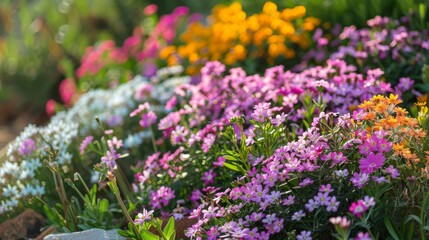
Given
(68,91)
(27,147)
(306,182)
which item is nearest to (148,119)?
(27,147)

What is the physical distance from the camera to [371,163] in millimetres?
2504

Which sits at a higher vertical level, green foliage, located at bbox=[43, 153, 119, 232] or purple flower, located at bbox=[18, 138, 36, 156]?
purple flower, located at bbox=[18, 138, 36, 156]

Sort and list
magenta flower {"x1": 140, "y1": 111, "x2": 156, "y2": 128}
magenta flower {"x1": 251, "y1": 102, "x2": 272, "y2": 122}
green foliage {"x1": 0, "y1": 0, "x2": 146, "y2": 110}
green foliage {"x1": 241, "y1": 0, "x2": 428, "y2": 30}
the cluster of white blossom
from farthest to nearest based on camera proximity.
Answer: green foliage {"x1": 0, "y1": 0, "x2": 146, "y2": 110}
green foliage {"x1": 241, "y1": 0, "x2": 428, "y2": 30}
the cluster of white blossom
magenta flower {"x1": 140, "y1": 111, "x2": 156, "y2": 128}
magenta flower {"x1": 251, "y1": 102, "x2": 272, "y2": 122}

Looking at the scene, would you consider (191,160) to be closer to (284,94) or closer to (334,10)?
(284,94)

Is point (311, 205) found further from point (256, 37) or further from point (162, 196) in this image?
point (256, 37)

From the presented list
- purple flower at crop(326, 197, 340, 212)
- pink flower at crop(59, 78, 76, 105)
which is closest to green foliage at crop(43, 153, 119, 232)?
purple flower at crop(326, 197, 340, 212)

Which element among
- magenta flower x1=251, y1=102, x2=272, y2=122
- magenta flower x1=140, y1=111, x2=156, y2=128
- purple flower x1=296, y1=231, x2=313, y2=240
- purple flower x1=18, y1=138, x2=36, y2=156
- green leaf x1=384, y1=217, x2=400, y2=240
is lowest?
green leaf x1=384, y1=217, x2=400, y2=240

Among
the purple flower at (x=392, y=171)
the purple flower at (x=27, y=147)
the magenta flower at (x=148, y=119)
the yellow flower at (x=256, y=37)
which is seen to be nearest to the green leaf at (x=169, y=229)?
the purple flower at (x=392, y=171)

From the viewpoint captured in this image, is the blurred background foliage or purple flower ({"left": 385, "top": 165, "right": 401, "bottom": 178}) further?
the blurred background foliage

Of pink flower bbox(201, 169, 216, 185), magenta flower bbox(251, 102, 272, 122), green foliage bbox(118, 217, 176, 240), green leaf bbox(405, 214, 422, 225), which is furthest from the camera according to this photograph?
pink flower bbox(201, 169, 216, 185)

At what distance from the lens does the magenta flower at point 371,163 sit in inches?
98.0

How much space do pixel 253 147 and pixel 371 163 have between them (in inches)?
22.1

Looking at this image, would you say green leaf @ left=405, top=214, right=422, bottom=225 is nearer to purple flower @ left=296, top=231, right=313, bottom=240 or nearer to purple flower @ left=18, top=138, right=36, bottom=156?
purple flower @ left=296, top=231, right=313, bottom=240

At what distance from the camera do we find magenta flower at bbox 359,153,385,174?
→ 8.17ft
